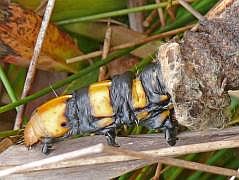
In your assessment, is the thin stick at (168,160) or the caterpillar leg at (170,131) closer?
the thin stick at (168,160)

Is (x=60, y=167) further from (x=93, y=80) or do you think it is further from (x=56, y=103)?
(x=93, y=80)

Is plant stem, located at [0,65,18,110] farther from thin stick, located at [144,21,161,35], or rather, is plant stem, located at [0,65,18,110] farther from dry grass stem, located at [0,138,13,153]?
thin stick, located at [144,21,161,35]

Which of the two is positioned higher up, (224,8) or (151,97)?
(224,8)

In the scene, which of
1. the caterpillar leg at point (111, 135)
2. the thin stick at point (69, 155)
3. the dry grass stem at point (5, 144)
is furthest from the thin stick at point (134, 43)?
the thin stick at point (69, 155)

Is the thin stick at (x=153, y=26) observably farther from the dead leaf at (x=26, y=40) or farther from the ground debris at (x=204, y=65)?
the ground debris at (x=204, y=65)

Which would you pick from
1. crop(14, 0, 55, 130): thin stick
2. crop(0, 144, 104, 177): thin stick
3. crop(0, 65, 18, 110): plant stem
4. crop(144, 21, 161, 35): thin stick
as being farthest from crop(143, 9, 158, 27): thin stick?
crop(0, 144, 104, 177): thin stick

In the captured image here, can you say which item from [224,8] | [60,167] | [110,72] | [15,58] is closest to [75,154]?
[60,167]

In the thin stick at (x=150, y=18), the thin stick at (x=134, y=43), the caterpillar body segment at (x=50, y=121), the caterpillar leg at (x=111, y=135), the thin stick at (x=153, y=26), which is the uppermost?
the thin stick at (x=150, y=18)
